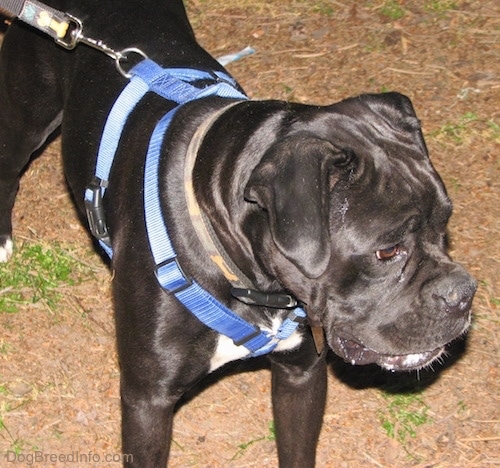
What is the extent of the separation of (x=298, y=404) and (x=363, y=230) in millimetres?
1228

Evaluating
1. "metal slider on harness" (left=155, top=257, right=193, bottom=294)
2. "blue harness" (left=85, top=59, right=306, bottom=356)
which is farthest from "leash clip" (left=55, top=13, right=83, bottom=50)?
"metal slider on harness" (left=155, top=257, right=193, bottom=294)

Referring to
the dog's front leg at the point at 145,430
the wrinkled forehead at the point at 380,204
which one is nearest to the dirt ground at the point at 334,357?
the dog's front leg at the point at 145,430

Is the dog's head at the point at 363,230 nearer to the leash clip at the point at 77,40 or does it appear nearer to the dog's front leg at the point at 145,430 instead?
the dog's front leg at the point at 145,430

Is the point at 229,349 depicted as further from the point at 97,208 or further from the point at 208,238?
the point at 97,208

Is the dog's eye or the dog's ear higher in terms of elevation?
the dog's ear

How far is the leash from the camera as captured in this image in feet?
12.8

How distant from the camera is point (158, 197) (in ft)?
13.0

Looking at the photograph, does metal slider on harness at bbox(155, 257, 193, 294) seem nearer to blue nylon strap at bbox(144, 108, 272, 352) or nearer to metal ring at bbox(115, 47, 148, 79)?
blue nylon strap at bbox(144, 108, 272, 352)

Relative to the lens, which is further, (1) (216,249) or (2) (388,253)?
(1) (216,249)

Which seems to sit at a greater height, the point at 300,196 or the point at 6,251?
the point at 300,196

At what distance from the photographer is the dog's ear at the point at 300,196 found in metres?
3.50

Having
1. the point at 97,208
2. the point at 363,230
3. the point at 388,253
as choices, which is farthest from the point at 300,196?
the point at 97,208

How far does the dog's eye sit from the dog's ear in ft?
0.72

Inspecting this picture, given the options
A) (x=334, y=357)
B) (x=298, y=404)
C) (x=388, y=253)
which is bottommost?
(x=334, y=357)
